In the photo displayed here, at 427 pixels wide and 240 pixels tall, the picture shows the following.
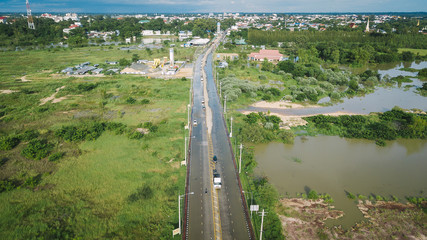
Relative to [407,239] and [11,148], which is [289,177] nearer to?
[407,239]

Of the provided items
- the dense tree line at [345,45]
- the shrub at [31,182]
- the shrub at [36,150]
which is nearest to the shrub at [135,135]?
the shrub at [36,150]

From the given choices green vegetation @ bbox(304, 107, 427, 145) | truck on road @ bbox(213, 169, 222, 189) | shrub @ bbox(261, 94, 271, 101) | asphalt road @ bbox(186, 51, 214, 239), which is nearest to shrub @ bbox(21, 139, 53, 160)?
asphalt road @ bbox(186, 51, 214, 239)

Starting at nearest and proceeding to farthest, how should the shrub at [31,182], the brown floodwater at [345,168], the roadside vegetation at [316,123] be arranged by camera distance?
1. the roadside vegetation at [316,123]
2. the shrub at [31,182]
3. the brown floodwater at [345,168]

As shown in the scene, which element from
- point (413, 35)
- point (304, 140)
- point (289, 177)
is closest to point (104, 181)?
point (289, 177)

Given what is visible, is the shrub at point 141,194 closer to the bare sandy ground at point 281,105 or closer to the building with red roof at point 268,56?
the bare sandy ground at point 281,105

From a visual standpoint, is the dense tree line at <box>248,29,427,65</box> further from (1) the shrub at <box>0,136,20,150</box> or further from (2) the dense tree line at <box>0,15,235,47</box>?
(1) the shrub at <box>0,136,20,150</box>

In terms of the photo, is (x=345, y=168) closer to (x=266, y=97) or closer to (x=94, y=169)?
(x=266, y=97)
